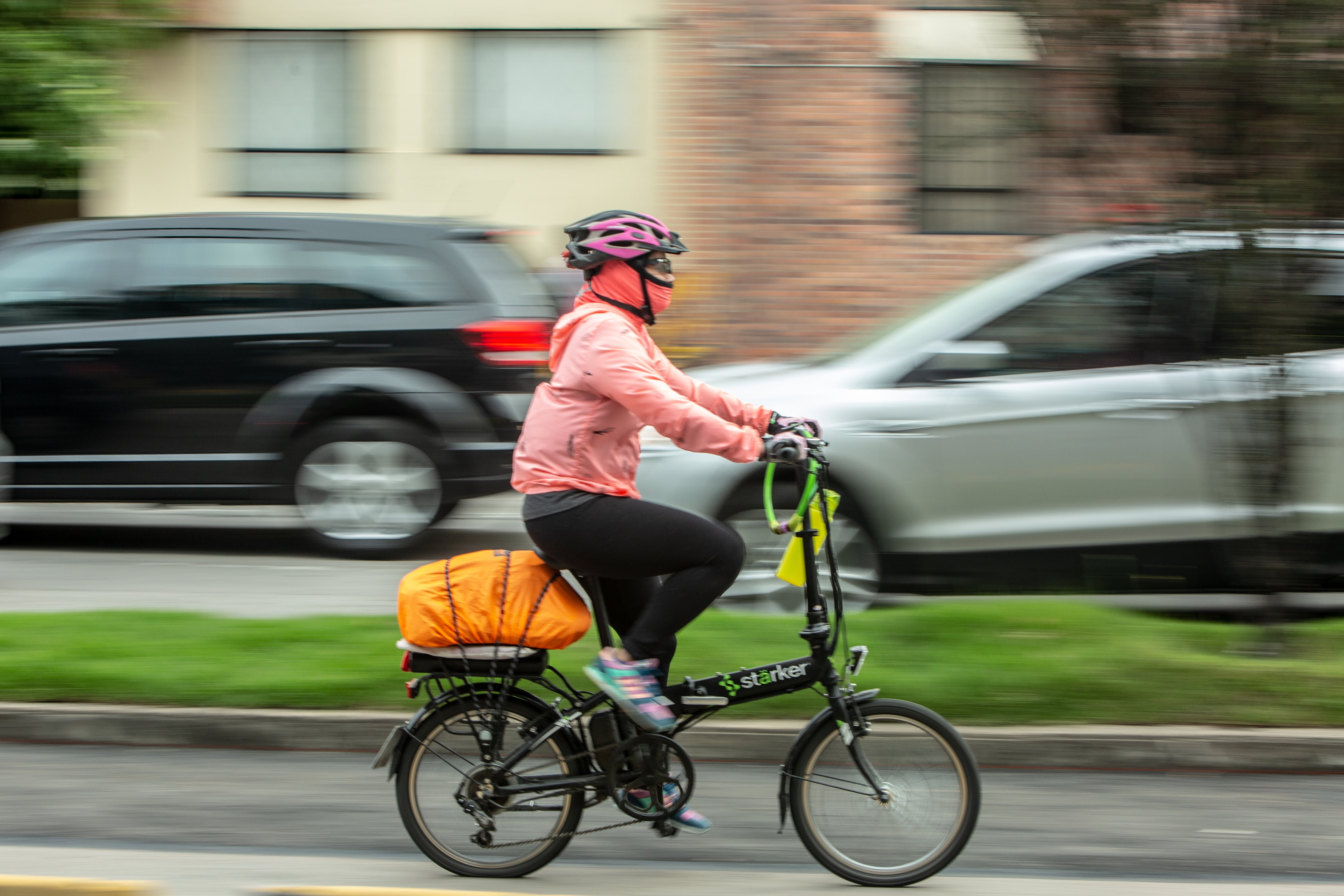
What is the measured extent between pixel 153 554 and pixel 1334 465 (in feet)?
21.3

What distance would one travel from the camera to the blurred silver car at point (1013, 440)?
6199mm

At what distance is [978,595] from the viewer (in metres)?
6.58

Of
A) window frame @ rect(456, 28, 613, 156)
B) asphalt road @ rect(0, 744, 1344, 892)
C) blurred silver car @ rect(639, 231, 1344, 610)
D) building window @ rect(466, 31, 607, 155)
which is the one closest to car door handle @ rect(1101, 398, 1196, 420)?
blurred silver car @ rect(639, 231, 1344, 610)

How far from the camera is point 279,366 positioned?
8062 mm

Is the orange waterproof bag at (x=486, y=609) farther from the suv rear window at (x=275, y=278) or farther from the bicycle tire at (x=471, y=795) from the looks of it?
the suv rear window at (x=275, y=278)

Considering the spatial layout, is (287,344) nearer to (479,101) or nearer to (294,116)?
(479,101)

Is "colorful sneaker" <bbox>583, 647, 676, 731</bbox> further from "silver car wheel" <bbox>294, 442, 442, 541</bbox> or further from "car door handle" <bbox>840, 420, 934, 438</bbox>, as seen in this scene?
"silver car wheel" <bbox>294, 442, 442, 541</bbox>

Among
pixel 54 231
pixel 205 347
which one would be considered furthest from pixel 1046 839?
pixel 54 231

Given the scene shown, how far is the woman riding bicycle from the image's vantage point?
3723mm

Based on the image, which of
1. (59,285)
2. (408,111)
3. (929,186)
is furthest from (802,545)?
(408,111)

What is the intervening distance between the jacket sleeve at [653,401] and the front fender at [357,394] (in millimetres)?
4397

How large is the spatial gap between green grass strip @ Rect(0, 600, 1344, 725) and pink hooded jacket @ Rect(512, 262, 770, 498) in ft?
4.64

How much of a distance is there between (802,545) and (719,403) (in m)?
0.49

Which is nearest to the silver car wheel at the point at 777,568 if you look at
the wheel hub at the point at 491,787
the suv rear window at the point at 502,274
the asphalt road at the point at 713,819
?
the asphalt road at the point at 713,819
